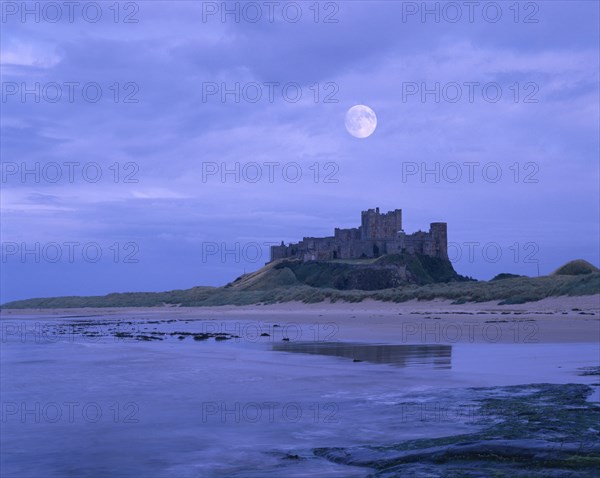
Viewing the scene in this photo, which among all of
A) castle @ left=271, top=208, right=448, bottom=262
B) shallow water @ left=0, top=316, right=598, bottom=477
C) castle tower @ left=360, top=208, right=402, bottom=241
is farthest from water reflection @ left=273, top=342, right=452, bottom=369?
castle tower @ left=360, top=208, right=402, bottom=241

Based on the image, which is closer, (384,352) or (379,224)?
(384,352)

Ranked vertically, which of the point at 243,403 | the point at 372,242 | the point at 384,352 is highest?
the point at 372,242

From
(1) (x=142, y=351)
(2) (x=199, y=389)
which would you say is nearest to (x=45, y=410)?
(2) (x=199, y=389)

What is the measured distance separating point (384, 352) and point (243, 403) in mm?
7021

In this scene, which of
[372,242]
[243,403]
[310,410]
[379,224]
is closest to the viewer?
[310,410]

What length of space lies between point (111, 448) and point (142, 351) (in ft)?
40.3

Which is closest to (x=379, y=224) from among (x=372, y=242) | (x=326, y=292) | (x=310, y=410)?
(x=372, y=242)

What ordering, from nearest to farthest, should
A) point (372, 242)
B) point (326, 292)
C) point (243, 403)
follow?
1. point (243, 403)
2. point (326, 292)
3. point (372, 242)

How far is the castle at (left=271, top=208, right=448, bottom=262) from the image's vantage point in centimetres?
11394

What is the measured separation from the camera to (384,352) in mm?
16219

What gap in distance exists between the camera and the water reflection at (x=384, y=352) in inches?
552

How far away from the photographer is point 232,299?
78.5 meters

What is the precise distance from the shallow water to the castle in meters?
97.7

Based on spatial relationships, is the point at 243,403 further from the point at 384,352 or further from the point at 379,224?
the point at 379,224
